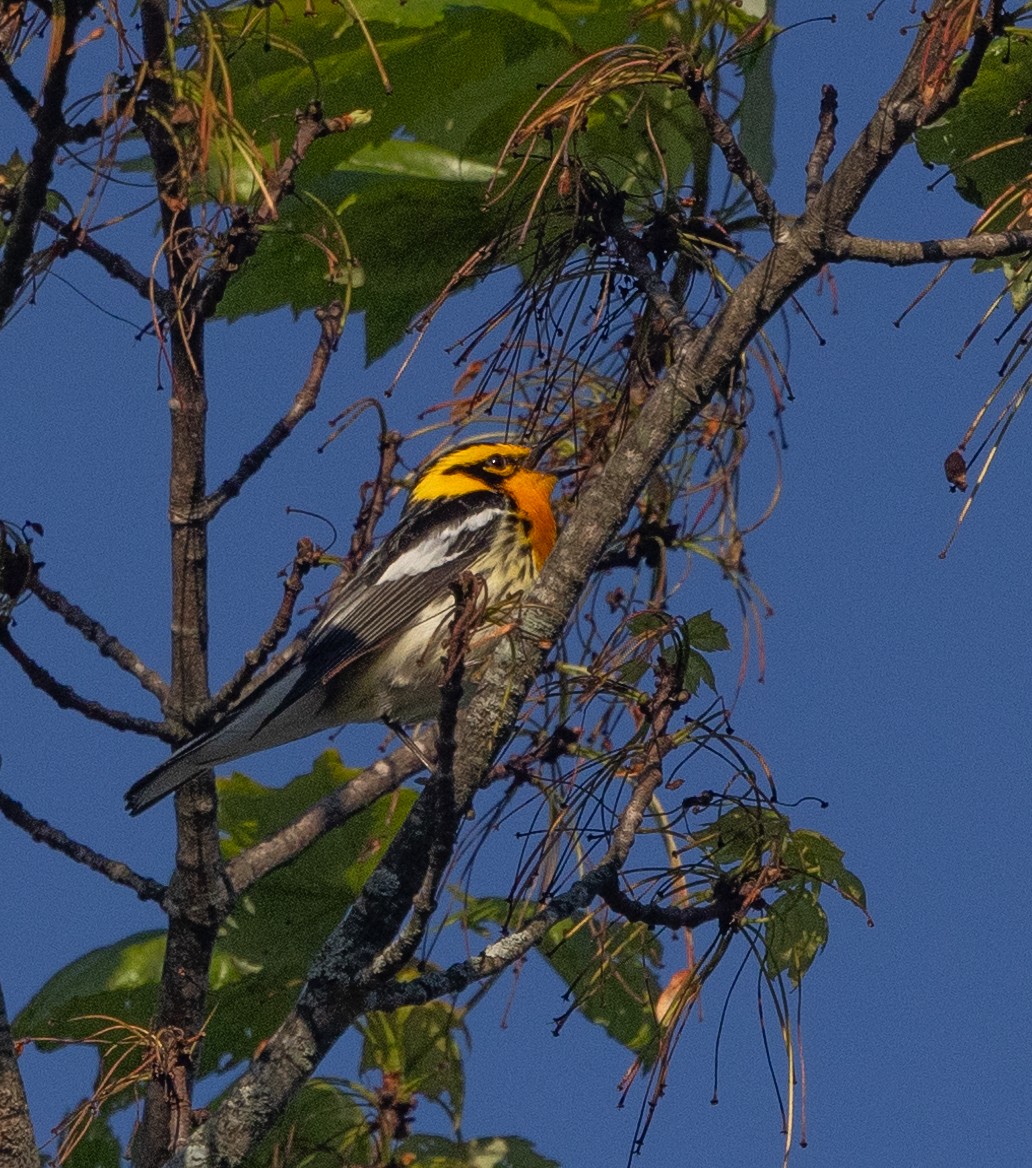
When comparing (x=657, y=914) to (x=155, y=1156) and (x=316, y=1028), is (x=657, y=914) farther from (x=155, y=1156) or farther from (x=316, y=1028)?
(x=155, y=1156)

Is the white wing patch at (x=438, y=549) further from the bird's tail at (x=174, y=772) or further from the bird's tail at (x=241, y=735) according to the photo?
the bird's tail at (x=174, y=772)

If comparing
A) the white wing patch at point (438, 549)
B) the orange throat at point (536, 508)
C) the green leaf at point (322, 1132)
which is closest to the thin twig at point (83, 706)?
the green leaf at point (322, 1132)

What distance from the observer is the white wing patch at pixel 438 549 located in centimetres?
504

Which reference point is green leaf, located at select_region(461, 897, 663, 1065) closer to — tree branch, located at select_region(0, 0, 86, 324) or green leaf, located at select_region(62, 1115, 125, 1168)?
green leaf, located at select_region(62, 1115, 125, 1168)

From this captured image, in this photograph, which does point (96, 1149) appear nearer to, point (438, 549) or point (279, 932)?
point (279, 932)

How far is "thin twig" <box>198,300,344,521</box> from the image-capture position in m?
3.25

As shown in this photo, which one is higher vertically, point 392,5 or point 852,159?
point 392,5

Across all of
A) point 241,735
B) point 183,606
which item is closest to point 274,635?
point 183,606

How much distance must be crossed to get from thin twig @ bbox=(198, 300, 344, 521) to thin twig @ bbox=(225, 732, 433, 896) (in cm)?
83

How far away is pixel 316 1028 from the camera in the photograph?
307 centimetres

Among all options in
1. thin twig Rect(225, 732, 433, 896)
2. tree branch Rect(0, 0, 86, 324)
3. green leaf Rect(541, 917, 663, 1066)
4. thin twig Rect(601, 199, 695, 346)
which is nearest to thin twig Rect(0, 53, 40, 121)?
tree branch Rect(0, 0, 86, 324)

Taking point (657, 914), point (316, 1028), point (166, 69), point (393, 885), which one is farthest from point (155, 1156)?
→ point (166, 69)

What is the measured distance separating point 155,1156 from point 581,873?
107 centimetres

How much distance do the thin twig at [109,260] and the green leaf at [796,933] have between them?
1.75 meters
